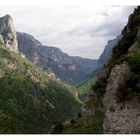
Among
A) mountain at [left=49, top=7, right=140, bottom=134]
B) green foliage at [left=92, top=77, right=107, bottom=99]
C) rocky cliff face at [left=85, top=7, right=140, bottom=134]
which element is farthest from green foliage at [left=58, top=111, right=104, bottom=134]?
green foliage at [left=92, top=77, right=107, bottom=99]

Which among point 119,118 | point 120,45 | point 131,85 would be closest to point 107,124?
point 119,118

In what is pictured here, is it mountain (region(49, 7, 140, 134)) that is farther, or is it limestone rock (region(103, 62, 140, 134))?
mountain (region(49, 7, 140, 134))

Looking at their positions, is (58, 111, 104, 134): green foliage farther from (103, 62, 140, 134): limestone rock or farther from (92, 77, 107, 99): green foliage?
(92, 77, 107, 99): green foliage

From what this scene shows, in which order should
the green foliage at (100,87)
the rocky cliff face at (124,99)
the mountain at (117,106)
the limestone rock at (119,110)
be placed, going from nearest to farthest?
the limestone rock at (119,110)
the rocky cliff face at (124,99)
the mountain at (117,106)
the green foliage at (100,87)

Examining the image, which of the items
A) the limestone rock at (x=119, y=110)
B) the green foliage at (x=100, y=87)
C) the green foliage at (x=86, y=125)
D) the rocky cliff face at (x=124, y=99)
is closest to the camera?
the limestone rock at (x=119, y=110)

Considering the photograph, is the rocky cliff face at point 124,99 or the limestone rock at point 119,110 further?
the rocky cliff face at point 124,99

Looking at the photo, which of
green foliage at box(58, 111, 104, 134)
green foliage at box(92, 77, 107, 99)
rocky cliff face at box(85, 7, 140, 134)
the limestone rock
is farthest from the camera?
green foliage at box(92, 77, 107, 99)

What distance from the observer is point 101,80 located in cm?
6262

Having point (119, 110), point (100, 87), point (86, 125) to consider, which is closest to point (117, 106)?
point (119, 110)

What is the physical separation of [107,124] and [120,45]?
→ 22483mm

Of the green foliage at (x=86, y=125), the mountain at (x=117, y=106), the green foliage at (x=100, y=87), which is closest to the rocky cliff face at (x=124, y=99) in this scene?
the mountain at (x=117, y=106)

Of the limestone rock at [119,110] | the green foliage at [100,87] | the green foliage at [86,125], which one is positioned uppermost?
the limestone rock at [119,110]

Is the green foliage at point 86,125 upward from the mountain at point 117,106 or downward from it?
downward

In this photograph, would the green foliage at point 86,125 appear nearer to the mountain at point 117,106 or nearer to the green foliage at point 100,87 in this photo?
the mountain at point 117,106
